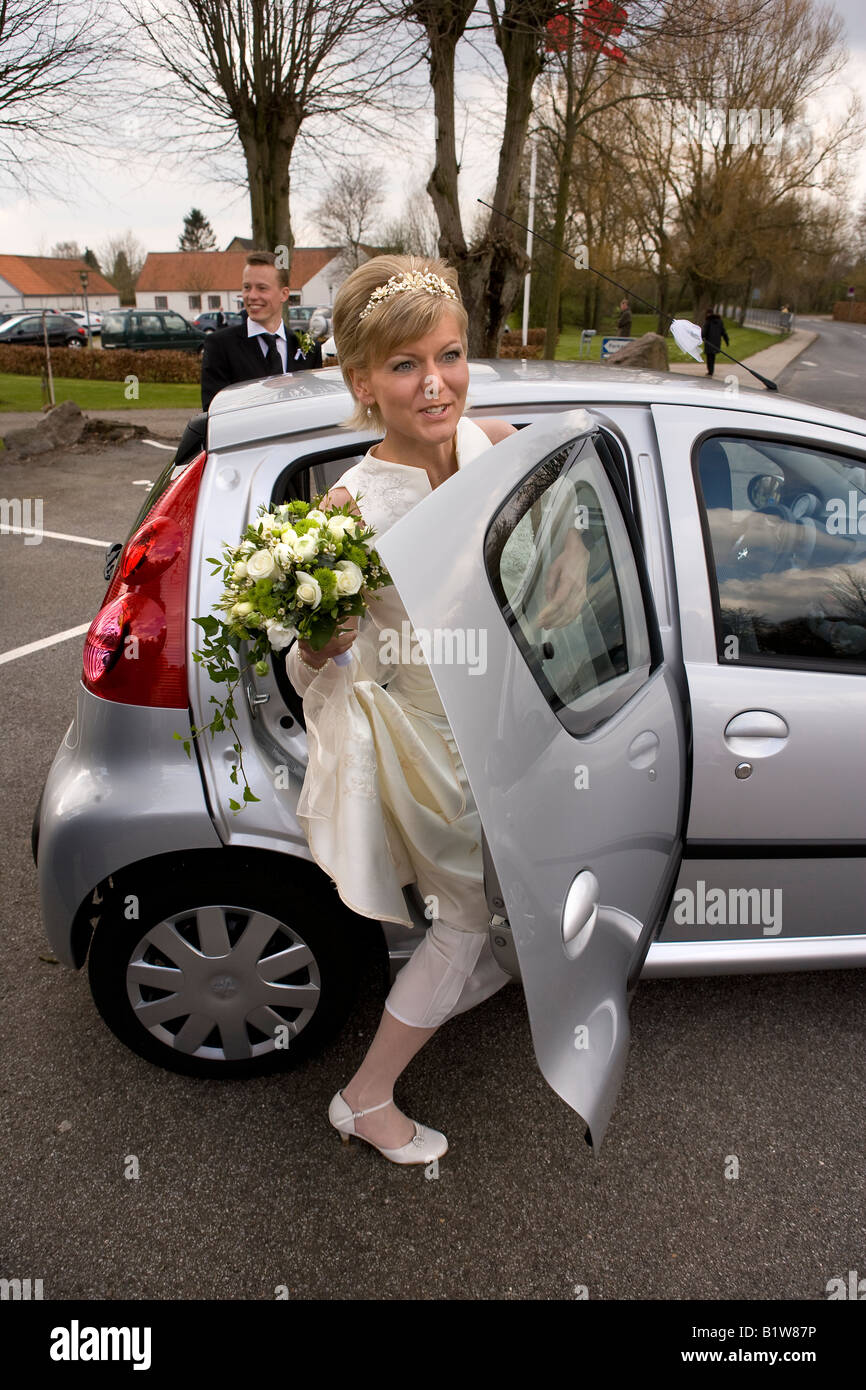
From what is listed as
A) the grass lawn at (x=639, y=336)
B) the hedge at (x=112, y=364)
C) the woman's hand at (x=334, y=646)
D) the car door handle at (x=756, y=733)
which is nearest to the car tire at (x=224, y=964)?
the woman's hand at (x=334, y=646)

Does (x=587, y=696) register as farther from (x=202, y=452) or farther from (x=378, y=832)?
(x=202, y=452)

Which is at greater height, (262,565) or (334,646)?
(262,565)

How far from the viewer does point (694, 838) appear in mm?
2203

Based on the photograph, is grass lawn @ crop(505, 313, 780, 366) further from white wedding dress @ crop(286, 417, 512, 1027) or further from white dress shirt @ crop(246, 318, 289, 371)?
white wedding dress @ crop(286, 417, 512, 1027)

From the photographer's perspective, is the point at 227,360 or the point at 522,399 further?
the point at 227,360

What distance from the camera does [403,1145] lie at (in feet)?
6.93

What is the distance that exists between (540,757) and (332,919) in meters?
0.87

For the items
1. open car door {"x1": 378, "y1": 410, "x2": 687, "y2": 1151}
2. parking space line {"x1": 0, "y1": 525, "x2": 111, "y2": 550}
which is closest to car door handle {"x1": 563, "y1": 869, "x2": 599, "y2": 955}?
open car door {"x1": 378, "y1": 410, "x2": 687, "y2": 1151}

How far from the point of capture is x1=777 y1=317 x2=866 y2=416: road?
1809 cm

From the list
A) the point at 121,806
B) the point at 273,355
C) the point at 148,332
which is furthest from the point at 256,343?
the point at 148,332

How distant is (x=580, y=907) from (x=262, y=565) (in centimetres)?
79

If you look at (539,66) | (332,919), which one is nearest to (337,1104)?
(332,919)

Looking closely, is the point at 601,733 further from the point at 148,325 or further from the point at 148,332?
the point at 148,325

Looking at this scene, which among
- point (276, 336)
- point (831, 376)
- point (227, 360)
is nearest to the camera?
point (227, 360)
